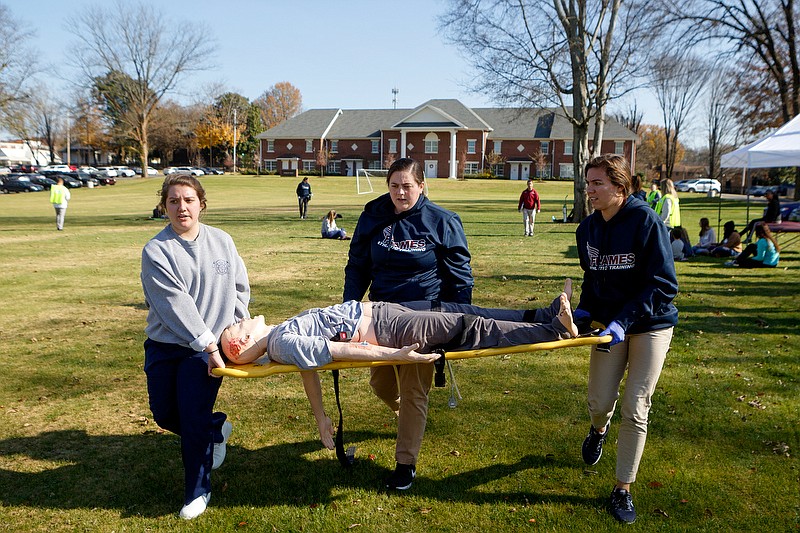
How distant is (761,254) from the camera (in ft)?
47.8

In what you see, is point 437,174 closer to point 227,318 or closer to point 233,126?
point 233,126

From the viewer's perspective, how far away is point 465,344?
14.5ft

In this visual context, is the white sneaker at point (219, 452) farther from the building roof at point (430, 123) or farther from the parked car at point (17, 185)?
the building roof at point (430, 123)

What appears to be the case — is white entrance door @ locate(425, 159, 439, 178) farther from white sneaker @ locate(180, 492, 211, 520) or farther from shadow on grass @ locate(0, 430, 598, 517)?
white sneaker @ locate(180, 492, 211, 520)

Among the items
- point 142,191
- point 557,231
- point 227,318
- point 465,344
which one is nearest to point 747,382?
point 465,344

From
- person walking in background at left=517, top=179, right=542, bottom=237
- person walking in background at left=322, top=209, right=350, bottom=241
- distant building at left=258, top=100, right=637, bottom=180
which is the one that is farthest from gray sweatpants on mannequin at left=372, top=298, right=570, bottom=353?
distant building at left=258, top=100, right=637, bottom=180

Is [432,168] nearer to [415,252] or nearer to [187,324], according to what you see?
[415,252]

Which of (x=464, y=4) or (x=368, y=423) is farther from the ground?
(x=464, y=4)

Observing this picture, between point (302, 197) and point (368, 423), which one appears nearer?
point (368, 423)

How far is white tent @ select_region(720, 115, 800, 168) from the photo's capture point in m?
13.5

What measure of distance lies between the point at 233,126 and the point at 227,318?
329 feet

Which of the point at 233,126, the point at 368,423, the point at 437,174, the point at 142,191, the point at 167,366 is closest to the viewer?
the point at 167,366

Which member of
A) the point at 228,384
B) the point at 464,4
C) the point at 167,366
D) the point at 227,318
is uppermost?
the point at 464,4

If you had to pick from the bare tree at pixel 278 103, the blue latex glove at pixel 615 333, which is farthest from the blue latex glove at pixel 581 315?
the bare tree at pixel 278 103
